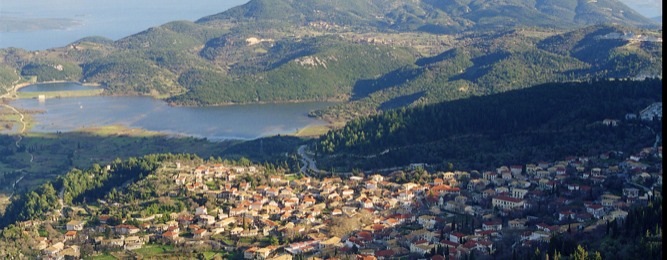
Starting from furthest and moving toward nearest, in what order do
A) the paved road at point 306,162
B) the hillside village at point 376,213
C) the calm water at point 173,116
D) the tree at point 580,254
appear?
1. the calm water at point 173,116
2. the paved road at point 306,162
3. the hillside village at point 376,213
4. the tree at point 580,254

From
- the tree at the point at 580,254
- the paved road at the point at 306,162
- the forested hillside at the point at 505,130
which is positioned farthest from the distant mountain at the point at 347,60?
the tree at the point at 580,254

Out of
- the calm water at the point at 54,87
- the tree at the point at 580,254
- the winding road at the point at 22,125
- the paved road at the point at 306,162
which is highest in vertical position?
the tree at the point at 580,254

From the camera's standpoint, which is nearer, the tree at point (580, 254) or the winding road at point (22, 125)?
the tree at point (580, 254)

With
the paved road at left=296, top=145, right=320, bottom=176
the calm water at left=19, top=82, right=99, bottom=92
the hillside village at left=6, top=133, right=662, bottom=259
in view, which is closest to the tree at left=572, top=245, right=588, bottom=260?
the hillside village at left=6, top=133, right=662, bottom=259

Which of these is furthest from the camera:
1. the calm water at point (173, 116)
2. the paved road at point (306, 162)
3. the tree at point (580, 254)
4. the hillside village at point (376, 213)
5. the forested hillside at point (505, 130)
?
the calm water at point (173, 116)

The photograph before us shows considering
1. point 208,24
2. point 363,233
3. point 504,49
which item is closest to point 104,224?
point 363,233

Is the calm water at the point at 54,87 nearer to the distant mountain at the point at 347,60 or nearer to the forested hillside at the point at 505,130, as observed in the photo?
the distant mountain at the point at 347,60

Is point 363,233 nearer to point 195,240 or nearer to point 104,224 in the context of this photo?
point 195,240
